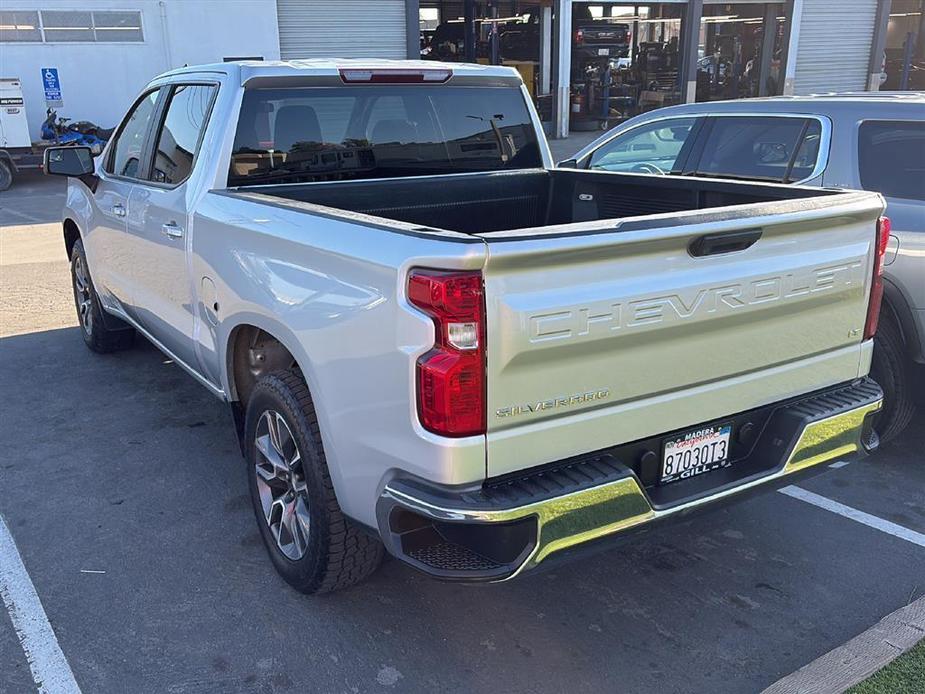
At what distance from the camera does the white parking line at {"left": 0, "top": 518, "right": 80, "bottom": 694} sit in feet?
9.12

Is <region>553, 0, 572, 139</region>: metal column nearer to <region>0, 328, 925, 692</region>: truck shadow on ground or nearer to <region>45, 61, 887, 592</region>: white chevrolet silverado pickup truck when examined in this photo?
<region>45, 61, 887, 592</region>: white chevrolet silverado pickup truck

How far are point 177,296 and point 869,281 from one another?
314 cm

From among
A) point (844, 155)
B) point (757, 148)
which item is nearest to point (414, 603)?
point (844, 155)

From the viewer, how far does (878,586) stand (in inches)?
129

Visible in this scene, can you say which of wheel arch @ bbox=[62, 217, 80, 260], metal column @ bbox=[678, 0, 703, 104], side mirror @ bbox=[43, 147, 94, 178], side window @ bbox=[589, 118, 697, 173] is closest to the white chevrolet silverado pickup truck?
side mirror @ bbox=[43, 147, 94, 178]

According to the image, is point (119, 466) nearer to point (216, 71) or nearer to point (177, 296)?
point (177, 296)

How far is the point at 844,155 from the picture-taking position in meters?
4.69

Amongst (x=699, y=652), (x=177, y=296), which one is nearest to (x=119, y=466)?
(x=177, y=296)

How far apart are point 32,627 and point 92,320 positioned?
3397 mm

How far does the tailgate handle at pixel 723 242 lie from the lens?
250 centimetres

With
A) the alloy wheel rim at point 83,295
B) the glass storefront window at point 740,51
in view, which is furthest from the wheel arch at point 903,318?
the glass storefront window at point 740,51

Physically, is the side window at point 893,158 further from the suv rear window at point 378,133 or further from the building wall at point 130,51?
the building wall at point 130,51

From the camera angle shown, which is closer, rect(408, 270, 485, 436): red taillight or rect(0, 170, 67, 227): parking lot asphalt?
Answer: rect(408, 270, 485, 436): red taillight

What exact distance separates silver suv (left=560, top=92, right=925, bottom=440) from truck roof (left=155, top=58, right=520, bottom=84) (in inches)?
65.2
